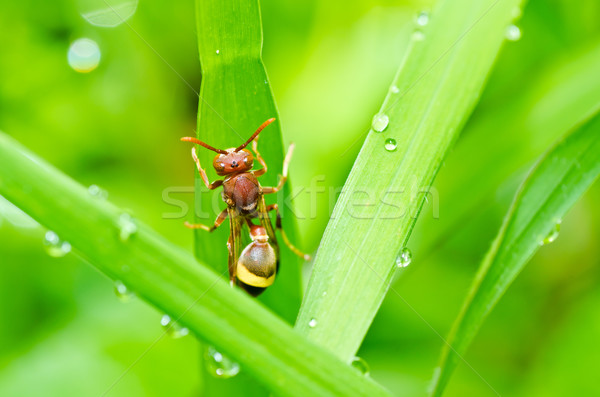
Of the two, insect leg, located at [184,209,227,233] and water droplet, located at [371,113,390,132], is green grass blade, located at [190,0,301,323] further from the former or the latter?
water droplet, located at [371,113,390,132]

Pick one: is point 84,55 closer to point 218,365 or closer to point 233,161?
point 233,161

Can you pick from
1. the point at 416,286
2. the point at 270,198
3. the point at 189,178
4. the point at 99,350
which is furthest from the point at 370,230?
the point at 189,178

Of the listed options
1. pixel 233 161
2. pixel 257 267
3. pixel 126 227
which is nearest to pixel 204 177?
pixel 233 161

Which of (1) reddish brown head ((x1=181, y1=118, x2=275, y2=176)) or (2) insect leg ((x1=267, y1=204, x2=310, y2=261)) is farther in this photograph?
(1) reddish brown head ((x1=181, y1=118, x2=275, y2=176))

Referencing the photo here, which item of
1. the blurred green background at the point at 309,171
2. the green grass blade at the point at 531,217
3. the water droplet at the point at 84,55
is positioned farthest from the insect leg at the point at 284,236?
the water droplet at the point at 84,55

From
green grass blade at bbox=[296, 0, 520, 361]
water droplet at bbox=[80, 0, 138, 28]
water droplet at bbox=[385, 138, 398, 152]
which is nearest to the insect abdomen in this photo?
green grass blade at bbox=[296, 0, 520, 361]

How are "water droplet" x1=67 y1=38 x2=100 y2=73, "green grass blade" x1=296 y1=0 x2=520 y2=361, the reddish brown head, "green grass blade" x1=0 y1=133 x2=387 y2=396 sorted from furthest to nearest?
"water droplet" x1=67 y1=38 x2=100 y2=73 → the reddish brown head → "green grass blade" x1=296 y1=0 x2=520 y2=361 → "green grass blade" x1=0 y1=133 x2=387 y2=396
